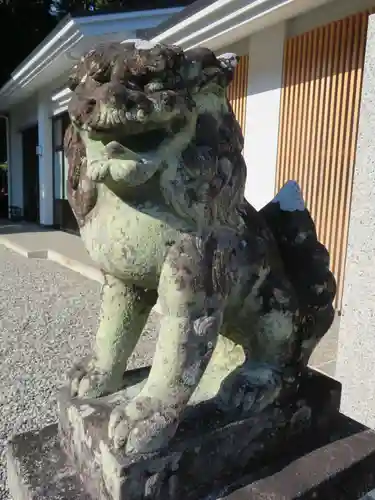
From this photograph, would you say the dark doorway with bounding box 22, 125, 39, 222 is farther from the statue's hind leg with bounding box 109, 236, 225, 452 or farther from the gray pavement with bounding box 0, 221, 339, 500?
the statue's hind leg with bounding box 109, 236, 225, 452

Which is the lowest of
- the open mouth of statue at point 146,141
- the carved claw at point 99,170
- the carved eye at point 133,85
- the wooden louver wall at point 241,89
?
the carved claw at point 99,170

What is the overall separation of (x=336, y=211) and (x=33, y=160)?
9014 mm

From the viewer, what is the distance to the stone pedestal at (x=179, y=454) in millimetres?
816

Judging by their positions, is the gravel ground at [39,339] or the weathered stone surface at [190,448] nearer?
the weathered stone surface at [190,448]

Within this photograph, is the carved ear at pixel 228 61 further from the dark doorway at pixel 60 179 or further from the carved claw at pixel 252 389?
the dark doorway at pixel 60 179

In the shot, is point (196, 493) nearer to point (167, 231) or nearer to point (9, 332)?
point (167, 231)

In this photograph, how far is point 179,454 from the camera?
839 mm

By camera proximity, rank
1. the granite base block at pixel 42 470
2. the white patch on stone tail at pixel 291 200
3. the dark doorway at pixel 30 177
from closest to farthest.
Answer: the granite base block at pixel 42 470, the white patch on stone tail at pixel 291 200, the dark doorway at pixel 30 177

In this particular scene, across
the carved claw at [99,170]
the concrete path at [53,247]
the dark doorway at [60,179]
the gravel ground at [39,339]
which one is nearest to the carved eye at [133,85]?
the carved claw at [99,170]

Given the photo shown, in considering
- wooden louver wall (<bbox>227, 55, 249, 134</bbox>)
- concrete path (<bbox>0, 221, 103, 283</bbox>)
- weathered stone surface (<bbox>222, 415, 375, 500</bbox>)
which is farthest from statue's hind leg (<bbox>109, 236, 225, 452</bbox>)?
wooden louver wall (<bbox>227, 55, 249, 134</bbox>)

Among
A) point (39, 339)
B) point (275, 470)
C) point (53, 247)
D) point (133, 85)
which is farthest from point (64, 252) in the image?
point (133, 85)

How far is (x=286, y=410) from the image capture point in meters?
1.00

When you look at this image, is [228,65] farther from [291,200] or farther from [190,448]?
[190,448]

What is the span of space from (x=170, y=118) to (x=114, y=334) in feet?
1.40
